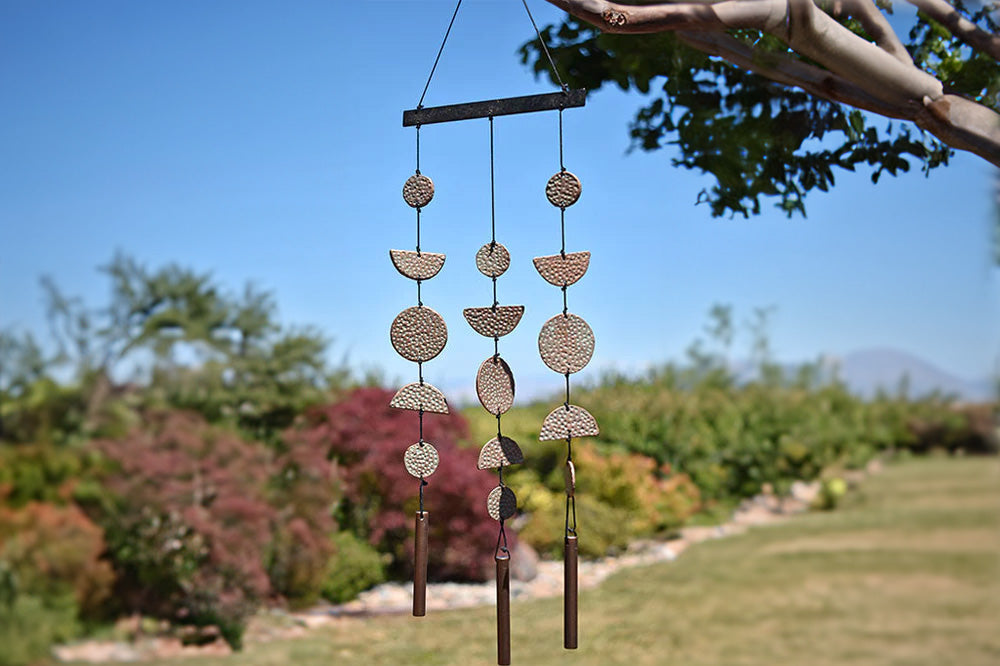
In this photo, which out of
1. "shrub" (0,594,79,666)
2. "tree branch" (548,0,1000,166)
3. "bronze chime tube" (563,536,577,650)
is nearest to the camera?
"tree branch" (548,0,1000,166)

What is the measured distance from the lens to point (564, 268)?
2.12 m

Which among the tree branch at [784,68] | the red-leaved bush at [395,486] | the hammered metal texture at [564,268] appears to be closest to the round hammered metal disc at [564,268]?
the hammered metal texture at [564,268]

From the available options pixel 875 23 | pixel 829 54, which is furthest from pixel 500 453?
pixel 875 23

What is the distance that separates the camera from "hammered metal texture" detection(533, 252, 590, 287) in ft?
6.93

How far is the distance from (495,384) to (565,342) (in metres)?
0.21

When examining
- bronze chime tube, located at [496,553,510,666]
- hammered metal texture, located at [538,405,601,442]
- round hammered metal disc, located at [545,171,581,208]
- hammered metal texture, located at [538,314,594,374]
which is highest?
round hammered metal disc, located at [545,171,581,208]

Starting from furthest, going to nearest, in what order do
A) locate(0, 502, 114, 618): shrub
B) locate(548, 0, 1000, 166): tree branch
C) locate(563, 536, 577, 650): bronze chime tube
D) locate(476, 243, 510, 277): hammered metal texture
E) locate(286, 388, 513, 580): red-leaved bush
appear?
1. locate(286, 388, 513, 580): red-leaved bush
2. locate(0, 502, 114, 618): shrub
3. locate(476, 243, 510, 277): hammered metal texture
4. locate(563, 536, 577, 650): bronze chime tube
5. locate(548, 0, 1000, 166): tree branch

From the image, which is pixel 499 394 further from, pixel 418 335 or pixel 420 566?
pixel 420 566

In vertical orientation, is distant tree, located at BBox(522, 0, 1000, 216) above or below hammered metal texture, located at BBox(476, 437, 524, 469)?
above

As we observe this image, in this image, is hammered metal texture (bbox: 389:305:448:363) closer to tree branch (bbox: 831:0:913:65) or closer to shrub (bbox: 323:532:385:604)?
tree branch (bbox: 831:0:913:65)

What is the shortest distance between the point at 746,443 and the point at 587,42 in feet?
24.4

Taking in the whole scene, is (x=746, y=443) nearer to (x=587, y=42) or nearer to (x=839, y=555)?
(x=839, y=555)

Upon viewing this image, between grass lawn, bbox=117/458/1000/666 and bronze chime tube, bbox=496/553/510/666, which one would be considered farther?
grass lawn, bbox=117/458/1000/666

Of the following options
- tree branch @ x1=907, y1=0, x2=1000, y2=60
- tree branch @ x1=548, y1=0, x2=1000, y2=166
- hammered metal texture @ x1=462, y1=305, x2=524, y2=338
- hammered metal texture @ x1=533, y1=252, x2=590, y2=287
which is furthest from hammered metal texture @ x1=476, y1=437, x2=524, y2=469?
tree branch @ x1=907, y1=0, x2=1000, y2=60
